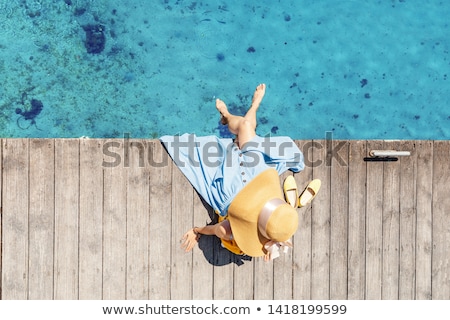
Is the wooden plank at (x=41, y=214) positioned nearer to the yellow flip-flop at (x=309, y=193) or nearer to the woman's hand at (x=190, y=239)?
the woman's hand at (x=190, y=239)

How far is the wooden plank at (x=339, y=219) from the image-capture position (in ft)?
11.5

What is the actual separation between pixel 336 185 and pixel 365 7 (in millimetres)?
2266

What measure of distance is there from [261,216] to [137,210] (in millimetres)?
1069

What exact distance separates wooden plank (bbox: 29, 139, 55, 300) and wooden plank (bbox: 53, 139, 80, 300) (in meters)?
0.04

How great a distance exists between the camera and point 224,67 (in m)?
4.62

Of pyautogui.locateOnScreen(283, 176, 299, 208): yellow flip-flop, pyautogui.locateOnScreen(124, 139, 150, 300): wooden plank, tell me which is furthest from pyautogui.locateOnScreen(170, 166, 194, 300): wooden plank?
pyautogui.locateOnScreen(283, 176, 299, 208): yellow flip-flop

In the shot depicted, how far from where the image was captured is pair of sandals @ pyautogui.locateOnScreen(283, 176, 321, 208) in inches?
134

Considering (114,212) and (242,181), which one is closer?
(242,181)

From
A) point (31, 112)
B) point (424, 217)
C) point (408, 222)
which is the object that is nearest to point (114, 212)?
point (31, 112)

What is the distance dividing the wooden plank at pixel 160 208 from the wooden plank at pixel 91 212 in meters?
0.39

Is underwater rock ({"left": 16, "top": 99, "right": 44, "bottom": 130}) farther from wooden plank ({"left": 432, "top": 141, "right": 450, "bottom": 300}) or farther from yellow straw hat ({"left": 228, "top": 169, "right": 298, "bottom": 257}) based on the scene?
wooden plank ({"left": 432, "top": 141, "right": 450, "bottom": 300})

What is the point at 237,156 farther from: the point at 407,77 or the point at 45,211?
the point at 407,77

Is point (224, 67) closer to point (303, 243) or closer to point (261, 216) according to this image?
point (303, 243)
